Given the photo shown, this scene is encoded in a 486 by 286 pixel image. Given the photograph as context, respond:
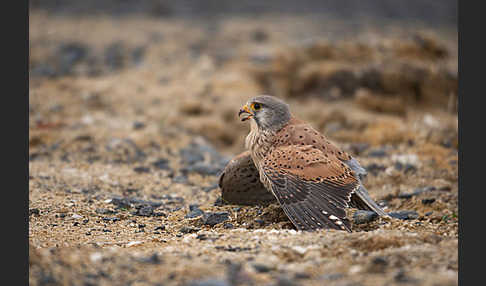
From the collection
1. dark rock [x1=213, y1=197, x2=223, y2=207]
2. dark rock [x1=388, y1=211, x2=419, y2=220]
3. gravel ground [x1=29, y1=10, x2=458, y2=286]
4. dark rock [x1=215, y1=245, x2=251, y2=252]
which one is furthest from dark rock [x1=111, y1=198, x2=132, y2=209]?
dark rock [x1=388, y1=211, x2=419, y2=220]

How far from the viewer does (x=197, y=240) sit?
4559 millimetres

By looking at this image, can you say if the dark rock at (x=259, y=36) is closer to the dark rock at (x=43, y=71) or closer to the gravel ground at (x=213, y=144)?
the gravel ground at (x=213, y=144)

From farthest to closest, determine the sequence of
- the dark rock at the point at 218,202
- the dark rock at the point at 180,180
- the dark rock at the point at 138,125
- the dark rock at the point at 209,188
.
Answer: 1. the dark rock at the point at 138,125
2. the dark rock at the point at 180,180
3. the dark rock at the point at 209,188
4. the dark rock at the point at 218,202

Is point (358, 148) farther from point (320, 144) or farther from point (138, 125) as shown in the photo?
point (138, 125)

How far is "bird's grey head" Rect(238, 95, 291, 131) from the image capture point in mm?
5754

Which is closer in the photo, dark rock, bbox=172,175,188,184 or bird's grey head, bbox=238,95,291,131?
bird's grey head, bbox=238,95,291,131

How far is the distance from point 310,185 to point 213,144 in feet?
17.8

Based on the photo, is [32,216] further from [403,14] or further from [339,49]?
[403,14]

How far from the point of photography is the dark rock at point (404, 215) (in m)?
5.57

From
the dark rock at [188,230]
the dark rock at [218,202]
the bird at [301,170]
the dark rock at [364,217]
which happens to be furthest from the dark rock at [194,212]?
the dark rock at [364,217]

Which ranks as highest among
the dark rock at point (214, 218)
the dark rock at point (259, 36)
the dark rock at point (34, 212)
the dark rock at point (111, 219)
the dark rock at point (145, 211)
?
the dark rock at point (259, 36)

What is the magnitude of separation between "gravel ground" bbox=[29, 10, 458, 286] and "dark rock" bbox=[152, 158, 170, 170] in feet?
0.14

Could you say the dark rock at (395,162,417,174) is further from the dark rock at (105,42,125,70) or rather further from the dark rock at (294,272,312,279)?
the dark rock at (105,42,125,70)

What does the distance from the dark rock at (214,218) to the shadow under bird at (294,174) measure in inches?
21.3
